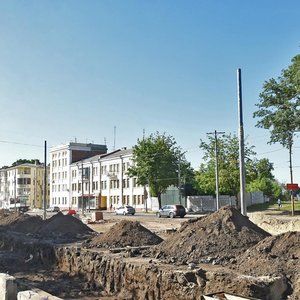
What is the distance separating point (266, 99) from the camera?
41.3m

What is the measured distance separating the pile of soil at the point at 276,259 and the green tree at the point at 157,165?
162ft

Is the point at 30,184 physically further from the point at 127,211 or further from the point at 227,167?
the point at 227,167

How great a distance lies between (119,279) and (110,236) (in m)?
5.39

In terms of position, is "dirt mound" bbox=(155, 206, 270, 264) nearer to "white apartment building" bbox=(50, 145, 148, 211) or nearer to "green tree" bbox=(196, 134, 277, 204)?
"green tree" bbox=(196, 134, 277, 204)

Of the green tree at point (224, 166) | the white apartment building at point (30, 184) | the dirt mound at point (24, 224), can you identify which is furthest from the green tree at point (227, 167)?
the white apartment building at point (30, 184)

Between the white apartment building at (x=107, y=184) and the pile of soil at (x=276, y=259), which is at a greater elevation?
the white apartment building at (x=107, y=184)

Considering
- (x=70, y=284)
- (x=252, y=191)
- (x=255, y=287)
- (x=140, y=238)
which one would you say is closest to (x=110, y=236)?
(x=140, y=238)

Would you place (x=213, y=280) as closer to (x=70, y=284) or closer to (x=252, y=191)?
(x=70, y=284)

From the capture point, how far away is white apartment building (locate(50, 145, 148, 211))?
77188 mm

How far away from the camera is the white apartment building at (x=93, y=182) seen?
77.2m

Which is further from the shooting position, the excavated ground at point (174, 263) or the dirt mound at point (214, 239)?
the dirt mound at point (214, 239)

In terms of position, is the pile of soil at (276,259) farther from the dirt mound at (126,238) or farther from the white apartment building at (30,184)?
the white apartment building at (30,184)

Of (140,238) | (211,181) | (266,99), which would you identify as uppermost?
(266,99)

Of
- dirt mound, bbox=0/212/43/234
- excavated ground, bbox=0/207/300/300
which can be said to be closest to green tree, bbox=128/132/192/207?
dirt mound, bbox=0/212/43/234
